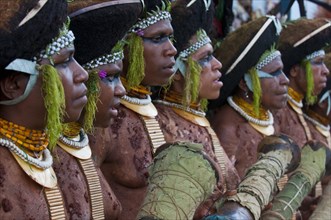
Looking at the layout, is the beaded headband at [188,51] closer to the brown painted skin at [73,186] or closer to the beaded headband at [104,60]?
the beaded headband at [104,60]

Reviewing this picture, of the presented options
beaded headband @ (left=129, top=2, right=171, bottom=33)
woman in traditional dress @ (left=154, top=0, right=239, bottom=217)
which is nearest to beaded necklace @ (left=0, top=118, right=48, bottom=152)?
beaded headband @ (left=129, top=2, right=171, bottom=33)

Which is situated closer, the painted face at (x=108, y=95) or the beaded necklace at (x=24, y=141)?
the beaded necklace at (x=24, y=141)

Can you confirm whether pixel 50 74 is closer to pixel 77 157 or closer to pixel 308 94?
pixel 77 157

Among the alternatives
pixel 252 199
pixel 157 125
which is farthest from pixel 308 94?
pixel 252 199

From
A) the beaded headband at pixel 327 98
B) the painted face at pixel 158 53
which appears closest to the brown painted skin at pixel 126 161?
the painted face at pixel 158 53

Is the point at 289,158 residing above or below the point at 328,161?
above

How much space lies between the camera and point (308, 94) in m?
6.59

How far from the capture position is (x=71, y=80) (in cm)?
342

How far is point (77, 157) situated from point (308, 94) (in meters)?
3.18

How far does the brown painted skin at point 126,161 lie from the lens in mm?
4238

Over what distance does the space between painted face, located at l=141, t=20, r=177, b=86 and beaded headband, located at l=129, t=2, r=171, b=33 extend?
0.02 m

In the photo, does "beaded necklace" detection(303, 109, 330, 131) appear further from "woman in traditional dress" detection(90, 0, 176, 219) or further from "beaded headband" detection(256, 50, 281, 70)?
"woman in traditional dress" detection(90, 0, 176, 219)

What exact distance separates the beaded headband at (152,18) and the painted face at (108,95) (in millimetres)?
402

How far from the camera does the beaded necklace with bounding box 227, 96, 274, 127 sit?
5.77 meters
